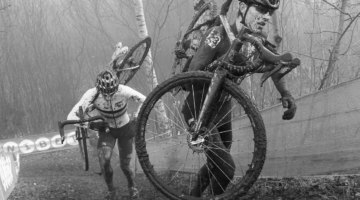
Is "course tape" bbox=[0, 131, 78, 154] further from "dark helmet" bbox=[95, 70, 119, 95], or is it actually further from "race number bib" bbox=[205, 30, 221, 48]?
"race number bib" bbox=[205, 30, 221, 48]

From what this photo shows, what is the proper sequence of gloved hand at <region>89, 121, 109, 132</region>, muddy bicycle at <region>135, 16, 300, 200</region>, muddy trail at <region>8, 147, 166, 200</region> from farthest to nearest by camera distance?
muddy trail at <region>8, 147, 166, 200</region>
gloved hand at <region>89, 121, 109, 132</region>
muddy bicycle at <region>135, 16, 300, 200</region>

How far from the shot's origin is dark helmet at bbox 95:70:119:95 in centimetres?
544

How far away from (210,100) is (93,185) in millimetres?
4473

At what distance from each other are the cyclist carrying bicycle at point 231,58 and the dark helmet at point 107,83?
6.03ft

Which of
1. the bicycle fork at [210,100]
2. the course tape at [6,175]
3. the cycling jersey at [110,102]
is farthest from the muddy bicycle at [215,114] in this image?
the course tape at [6,175]

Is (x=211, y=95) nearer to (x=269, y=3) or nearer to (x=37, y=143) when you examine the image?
(x=269, y=3)

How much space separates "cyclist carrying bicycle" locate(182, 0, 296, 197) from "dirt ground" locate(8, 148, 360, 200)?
2.43 ft

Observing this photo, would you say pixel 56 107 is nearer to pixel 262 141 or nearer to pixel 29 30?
pixel 29 30

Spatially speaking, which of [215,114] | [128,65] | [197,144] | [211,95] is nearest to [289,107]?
[215,114]

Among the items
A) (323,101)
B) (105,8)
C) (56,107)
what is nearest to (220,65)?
(323,101)

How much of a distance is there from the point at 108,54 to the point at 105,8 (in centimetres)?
185

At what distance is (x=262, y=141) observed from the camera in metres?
3.13

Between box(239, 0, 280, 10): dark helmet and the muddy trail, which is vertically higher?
box(239, 0, 280, 10): dark helmet

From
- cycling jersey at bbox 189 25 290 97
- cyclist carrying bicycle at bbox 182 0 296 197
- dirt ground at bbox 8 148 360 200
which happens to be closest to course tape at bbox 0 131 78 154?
dirt ground at bbox 8 148 360 200
